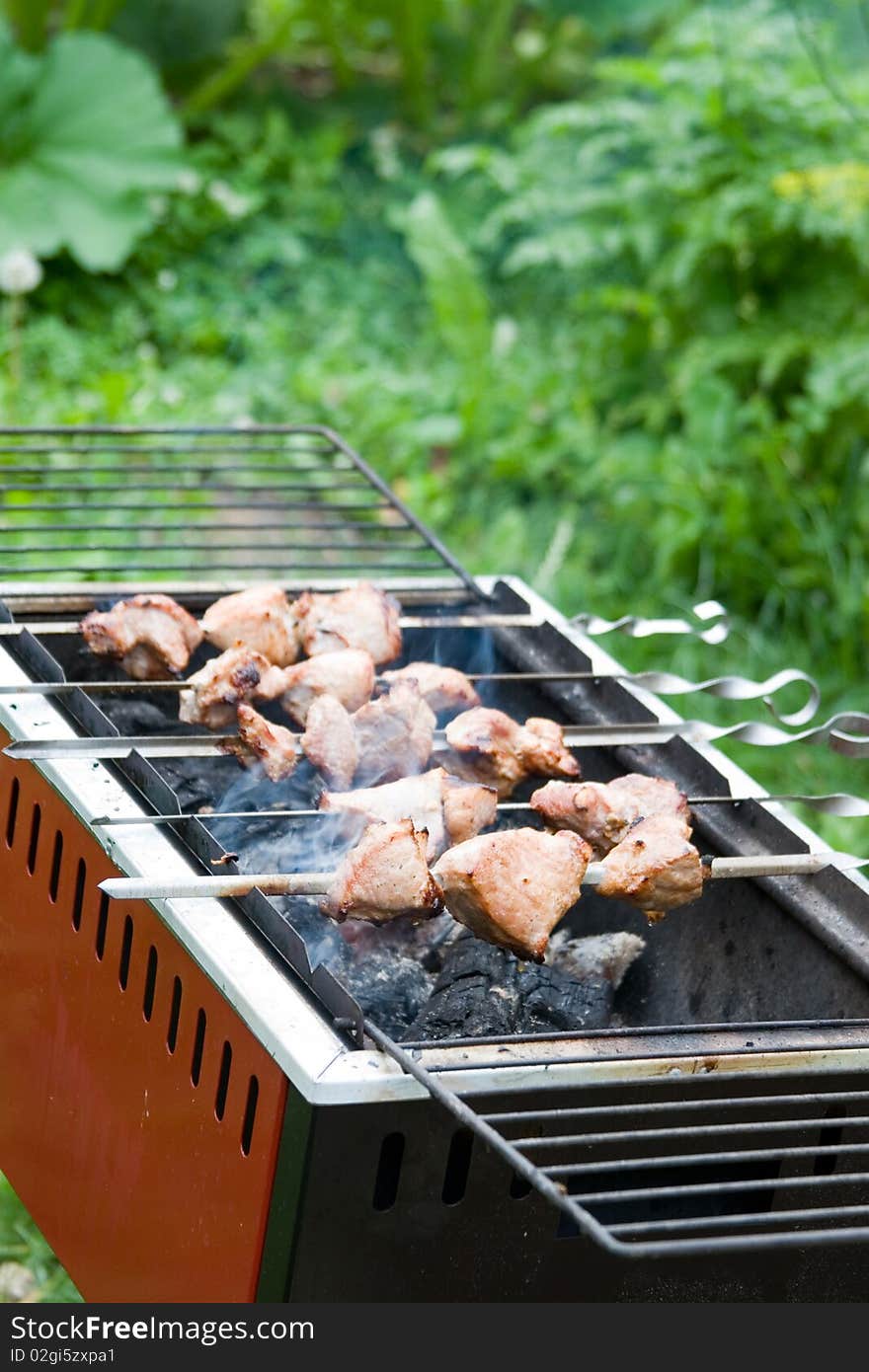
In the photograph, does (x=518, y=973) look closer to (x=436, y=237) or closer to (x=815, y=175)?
(x=815, y=175)

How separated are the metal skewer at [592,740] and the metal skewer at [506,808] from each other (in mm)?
85

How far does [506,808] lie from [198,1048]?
0.53 m

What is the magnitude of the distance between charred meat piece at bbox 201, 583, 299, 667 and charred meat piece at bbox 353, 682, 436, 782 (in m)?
0.28

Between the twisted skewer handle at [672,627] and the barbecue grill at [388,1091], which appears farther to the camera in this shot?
the twisted skewer handle at [672,627]

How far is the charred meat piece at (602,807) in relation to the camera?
2.17 metres

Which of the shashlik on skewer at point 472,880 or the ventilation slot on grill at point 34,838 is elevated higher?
the shashlik on skewer at point 472,880

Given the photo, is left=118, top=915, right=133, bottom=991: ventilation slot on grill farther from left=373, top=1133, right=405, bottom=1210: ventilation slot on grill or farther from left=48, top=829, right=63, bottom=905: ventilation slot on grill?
left=373, top=1133, right=405, bottom=1210: ventilation slot on grill

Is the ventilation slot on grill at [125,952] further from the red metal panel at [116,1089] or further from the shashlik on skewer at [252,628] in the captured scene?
the shashlik on skewer at [252,628]

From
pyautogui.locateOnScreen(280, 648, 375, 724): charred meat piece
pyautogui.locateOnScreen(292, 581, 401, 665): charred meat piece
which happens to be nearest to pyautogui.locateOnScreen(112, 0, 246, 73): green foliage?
pyautogui.locateOnScreen(292, 581, 401, 665): charred meat piece

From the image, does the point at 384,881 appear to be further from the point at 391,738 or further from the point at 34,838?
the point at 34,838

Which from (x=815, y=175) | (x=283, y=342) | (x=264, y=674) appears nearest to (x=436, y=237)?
(x=283, y=342)

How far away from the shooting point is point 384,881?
6.21ft

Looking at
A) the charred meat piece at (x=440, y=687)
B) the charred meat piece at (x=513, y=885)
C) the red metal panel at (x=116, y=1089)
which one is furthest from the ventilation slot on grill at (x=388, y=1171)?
the charred meat piece at (x=440, y=687)

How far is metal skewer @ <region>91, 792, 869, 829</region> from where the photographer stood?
6.42 feet
